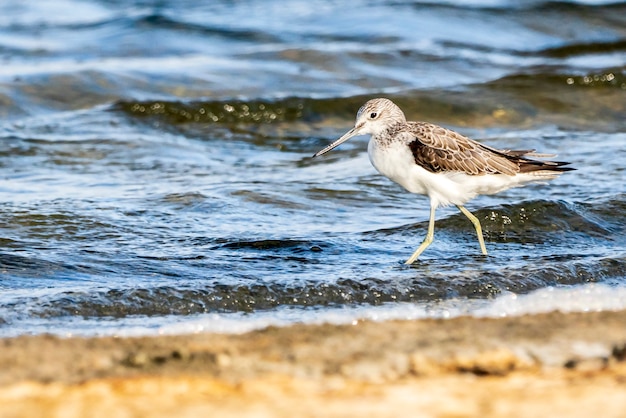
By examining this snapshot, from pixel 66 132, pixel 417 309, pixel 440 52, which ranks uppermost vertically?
pixel 440 52

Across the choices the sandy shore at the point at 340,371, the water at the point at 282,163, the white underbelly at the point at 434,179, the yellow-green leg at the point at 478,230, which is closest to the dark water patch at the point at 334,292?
the water at the point at 282,163

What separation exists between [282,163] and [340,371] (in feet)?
23.0

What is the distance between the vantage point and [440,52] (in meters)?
16.4

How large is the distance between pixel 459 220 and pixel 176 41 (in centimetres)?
967

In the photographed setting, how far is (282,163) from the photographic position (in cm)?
1085

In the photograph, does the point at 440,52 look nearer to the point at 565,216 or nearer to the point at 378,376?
the point at 565,216

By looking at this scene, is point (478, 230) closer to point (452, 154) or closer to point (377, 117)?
point (452, 154)

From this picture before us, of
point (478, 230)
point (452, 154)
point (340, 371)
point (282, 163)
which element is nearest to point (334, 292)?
point (452, 154)

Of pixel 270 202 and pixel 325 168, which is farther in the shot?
pixel 325 168

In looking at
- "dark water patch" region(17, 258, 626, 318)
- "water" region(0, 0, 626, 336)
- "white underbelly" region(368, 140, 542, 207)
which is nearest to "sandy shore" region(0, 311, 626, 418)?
"water" region(0, 0, 626, 336)

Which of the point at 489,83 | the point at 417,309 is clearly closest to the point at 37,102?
the point at 489,83

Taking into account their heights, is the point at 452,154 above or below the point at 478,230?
above

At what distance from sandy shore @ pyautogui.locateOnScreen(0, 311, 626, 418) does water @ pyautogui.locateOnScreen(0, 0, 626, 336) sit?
1.39 meters

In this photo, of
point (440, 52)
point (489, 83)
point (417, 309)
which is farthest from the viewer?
point (440, 52)
